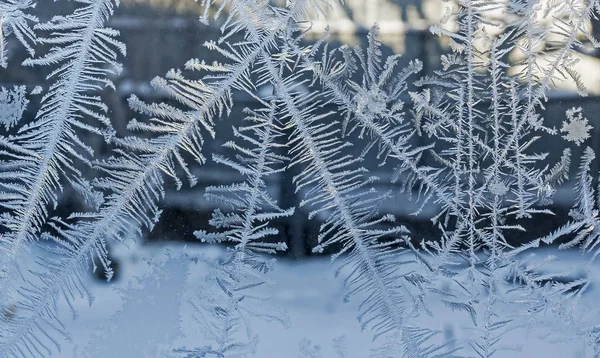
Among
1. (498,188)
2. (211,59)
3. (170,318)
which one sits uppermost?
(211,59)

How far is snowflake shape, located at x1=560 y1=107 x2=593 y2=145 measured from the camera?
1.67 feet

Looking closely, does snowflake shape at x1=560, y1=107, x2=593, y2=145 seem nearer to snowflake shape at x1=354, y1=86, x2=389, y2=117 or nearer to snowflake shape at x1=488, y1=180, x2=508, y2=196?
snowflake shape at x1=488, y1=180, x2=508, y2=196

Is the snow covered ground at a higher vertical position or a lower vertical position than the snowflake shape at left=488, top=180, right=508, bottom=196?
lower

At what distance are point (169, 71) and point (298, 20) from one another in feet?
0.48

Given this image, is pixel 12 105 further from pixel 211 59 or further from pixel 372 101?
pixel 372 101

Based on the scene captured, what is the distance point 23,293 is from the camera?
508mm

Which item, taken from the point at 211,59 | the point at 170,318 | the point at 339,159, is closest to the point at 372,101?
the point at 339,159

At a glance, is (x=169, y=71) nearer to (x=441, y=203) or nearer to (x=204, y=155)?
(x=204, y=155)

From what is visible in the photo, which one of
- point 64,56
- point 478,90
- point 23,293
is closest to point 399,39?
point 478,90

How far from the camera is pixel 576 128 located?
0.51 metres

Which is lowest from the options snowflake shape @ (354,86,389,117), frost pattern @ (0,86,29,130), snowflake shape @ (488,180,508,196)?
snowflake shape @ (488,180,508,196)

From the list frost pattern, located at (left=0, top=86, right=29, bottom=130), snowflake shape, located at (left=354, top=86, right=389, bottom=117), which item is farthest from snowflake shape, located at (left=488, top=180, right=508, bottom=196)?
frost pattern, located at (left=0, top=86, right=29, bottom=130)

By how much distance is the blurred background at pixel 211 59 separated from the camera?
0.51 meters

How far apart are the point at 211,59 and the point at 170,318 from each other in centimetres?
28
